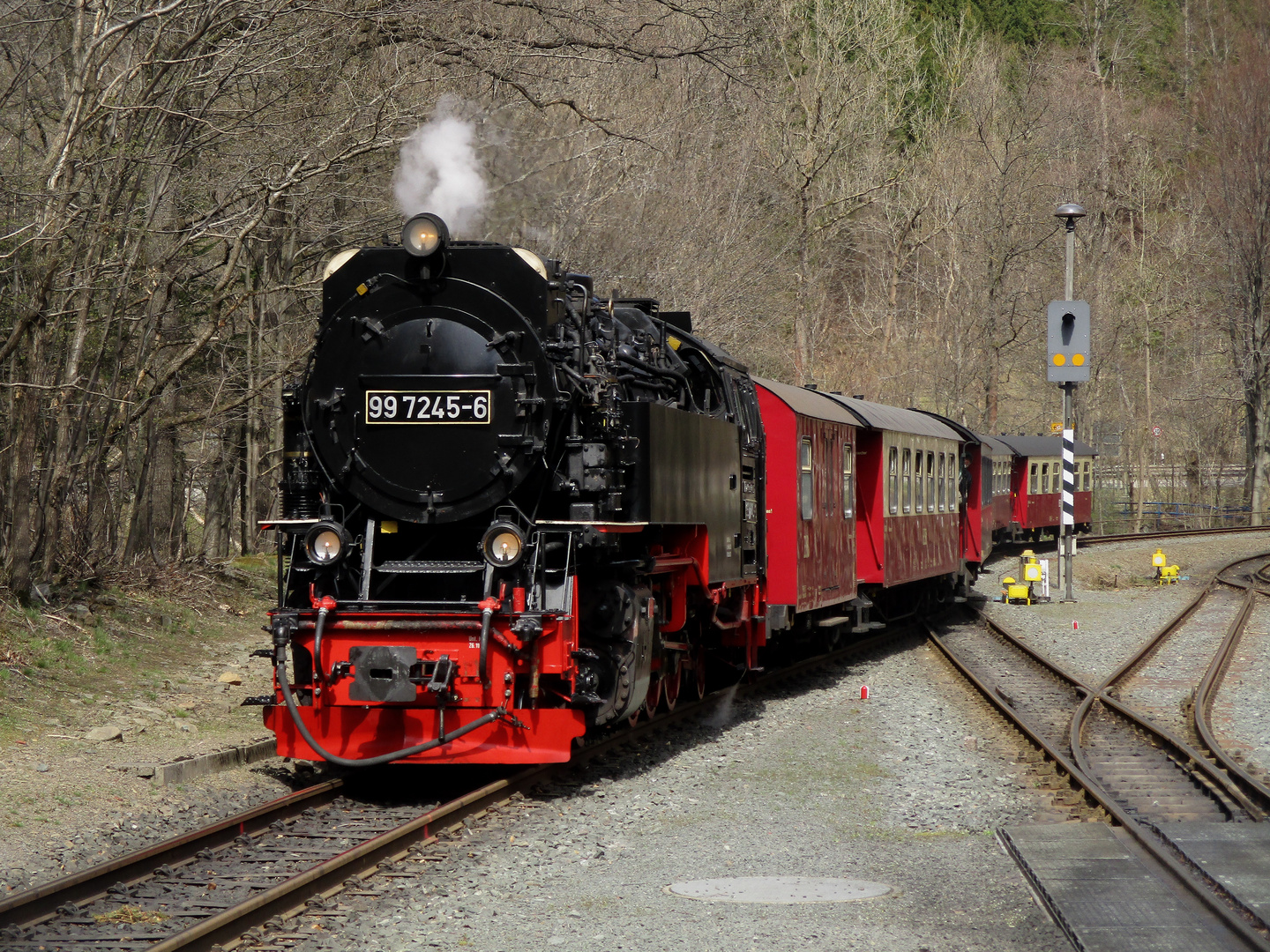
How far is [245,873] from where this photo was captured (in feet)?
19.8

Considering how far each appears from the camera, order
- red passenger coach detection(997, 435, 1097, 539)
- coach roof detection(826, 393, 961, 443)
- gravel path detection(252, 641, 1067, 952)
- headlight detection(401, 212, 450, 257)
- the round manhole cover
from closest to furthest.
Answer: gravel path detection(252, 641, 1067, 952) → the round manhole cover → headlight detection(401, 212, 450, 257) → coach roof detection(826, 393, 961, 443) → red passenger coach detection(997, 435, 1097, 539)

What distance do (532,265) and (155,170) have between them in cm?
634

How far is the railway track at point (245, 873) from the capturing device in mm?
5070

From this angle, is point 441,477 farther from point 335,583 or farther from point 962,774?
point 962,774

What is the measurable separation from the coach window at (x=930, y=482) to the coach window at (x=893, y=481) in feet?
5.60

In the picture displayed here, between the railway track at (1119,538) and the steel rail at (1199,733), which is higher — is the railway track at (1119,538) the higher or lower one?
the higher one

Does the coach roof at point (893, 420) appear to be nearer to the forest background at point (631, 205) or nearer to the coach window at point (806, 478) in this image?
the coach window at point (806, 478)

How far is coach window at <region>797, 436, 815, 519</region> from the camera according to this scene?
12531 millimetres

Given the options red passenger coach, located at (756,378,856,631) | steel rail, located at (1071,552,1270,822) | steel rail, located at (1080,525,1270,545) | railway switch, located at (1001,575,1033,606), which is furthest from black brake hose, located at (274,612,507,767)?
steel rail, located at (1080,525,1270,545)

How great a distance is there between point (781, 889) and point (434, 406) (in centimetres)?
357

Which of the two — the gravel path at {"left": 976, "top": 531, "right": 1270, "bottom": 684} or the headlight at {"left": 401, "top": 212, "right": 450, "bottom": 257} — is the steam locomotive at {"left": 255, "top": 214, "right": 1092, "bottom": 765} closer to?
the headlight at {"left": 401, "top": 212, "right": 450, "bottom": 257}

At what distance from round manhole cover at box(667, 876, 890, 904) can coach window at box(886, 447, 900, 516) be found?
9.63 metres

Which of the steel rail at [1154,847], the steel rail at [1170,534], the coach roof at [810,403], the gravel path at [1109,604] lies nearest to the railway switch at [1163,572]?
the gravel path at [1109,604]

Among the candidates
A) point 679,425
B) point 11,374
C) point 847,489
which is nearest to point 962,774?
point 679,425
